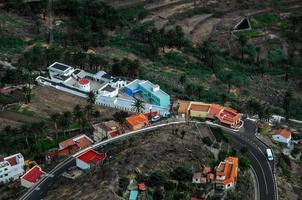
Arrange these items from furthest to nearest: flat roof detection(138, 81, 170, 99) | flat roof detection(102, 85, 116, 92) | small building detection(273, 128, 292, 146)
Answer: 1. flat roof detection(102, 85, 116, 92)
2. flat roof detection(138, 81, 170, 99)
3. small building detection(273, 128, 292, 146)

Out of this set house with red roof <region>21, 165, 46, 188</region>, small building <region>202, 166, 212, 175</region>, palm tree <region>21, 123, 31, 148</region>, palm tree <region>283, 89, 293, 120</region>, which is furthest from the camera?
palm tree <region>283, 89, 293, 120</region>

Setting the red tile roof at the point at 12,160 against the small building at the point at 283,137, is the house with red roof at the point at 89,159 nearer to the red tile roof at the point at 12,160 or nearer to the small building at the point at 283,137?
the red tile roof at the point at 12,160

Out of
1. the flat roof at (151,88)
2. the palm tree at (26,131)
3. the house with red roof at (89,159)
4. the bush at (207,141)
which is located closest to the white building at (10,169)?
the palm tree at (26,131)

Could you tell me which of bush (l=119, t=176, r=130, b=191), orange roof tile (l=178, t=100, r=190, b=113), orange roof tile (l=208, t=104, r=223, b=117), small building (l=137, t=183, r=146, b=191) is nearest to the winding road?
orange roof tile (l=178, t=100, r=190, b=113)

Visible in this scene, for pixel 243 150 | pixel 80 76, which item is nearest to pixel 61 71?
pixel 80 76

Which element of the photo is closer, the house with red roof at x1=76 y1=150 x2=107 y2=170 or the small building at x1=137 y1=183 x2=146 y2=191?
the small building at x1=137 y1=183 x2=146 y2=191

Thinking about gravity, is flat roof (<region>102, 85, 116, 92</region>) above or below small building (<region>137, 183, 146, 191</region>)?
above

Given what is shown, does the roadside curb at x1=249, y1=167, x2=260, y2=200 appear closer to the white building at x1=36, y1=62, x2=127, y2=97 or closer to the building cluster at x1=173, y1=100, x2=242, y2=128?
the building cluster at x1=173, y1=100, x2=242, y2=128
